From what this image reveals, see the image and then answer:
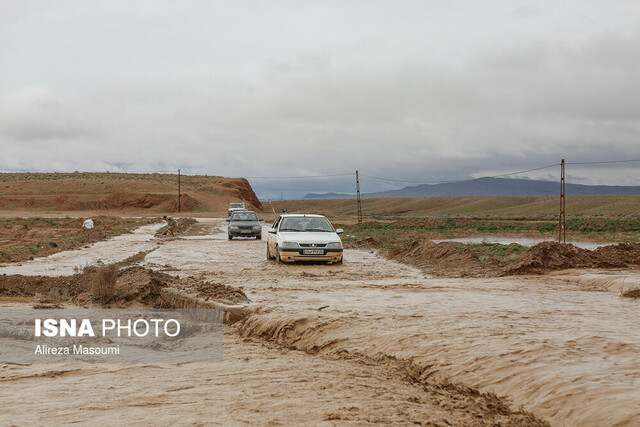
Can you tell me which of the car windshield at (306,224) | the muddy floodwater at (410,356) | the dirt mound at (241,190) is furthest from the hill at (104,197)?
the muddy floodwater at (410,356)

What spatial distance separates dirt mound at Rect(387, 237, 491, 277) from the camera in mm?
16234

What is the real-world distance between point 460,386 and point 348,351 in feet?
5.74

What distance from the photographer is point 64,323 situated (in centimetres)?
852

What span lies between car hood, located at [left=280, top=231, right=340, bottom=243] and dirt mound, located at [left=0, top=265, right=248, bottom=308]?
442 centimetres

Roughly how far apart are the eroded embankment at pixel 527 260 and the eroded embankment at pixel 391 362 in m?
8.13

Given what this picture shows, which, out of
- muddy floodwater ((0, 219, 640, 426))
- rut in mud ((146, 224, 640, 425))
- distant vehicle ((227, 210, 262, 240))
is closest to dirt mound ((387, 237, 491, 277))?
rut in mud ((146, 224, 640, 425))

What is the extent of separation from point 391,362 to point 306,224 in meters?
12.0

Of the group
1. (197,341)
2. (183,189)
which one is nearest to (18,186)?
(183,189)

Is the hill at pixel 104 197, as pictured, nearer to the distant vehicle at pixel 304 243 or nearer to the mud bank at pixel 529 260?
the distant vehicle at pixel 304 243

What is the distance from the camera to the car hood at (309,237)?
54.5 feet

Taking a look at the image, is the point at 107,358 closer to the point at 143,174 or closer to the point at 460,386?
the point at 460,386

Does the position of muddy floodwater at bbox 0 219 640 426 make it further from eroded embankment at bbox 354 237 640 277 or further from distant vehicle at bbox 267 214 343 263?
distant vehicle at bbox 267 214 343 263

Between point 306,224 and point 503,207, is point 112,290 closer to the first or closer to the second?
point 306,224

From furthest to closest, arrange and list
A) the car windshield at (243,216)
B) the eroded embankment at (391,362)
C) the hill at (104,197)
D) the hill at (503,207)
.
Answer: the hill at (503,207), the hill at (104,197), the car windshield at (243,216), the eroded embankment at (391,362)
